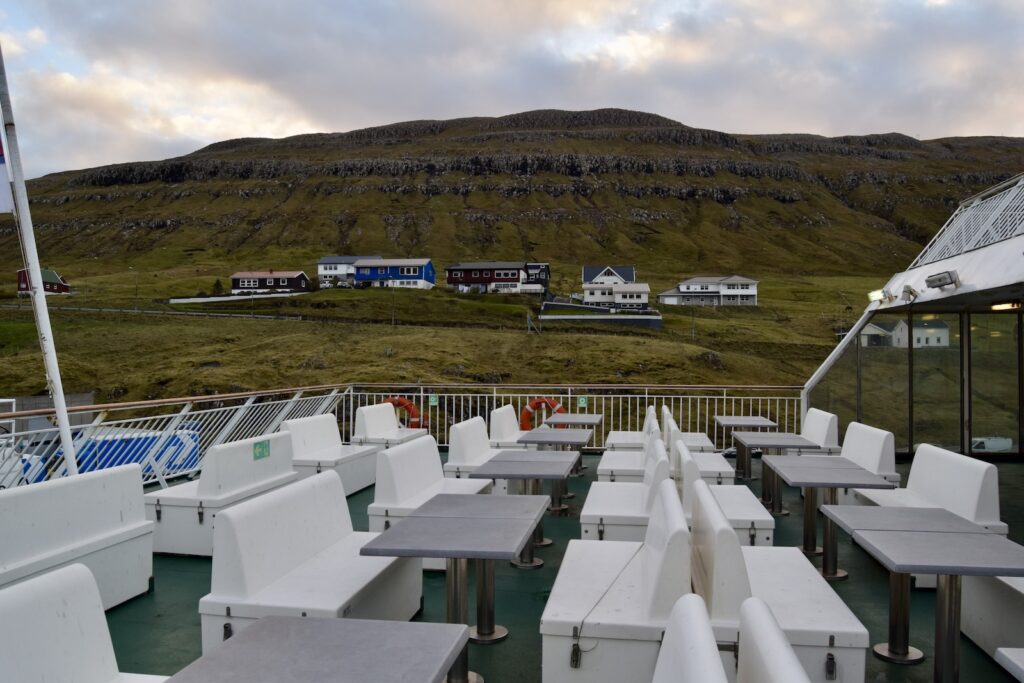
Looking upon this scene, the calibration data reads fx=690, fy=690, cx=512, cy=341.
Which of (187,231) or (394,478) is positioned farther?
(187,231)

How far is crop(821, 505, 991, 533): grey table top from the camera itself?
3441mm

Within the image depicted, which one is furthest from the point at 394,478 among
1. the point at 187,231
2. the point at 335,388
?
the point at 187,231

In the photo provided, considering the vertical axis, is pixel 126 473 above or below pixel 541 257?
below

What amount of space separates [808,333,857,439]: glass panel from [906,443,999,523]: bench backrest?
3.70m

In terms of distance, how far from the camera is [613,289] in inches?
2712

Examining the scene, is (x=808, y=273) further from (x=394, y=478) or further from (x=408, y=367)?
(x=394, y=478)

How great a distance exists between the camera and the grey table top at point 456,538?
3.02m

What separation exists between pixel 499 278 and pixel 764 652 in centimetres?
7209

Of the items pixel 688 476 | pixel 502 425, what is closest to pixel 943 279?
pixel 688 476

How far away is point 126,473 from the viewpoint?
4.47 meters

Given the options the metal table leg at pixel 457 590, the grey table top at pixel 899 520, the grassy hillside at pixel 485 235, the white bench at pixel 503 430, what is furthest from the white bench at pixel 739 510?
the grassy hillside at pixel 485 235

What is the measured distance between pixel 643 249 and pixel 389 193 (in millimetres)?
53144

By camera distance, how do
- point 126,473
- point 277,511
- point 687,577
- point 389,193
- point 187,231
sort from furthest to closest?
point 389,193
point 187,231
point 126,473
point 277,511
point 687,577

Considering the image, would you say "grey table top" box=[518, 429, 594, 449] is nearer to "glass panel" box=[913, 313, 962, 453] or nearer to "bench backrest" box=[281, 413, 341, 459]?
"bench backrest" box=[281, 413, 341, 459]
